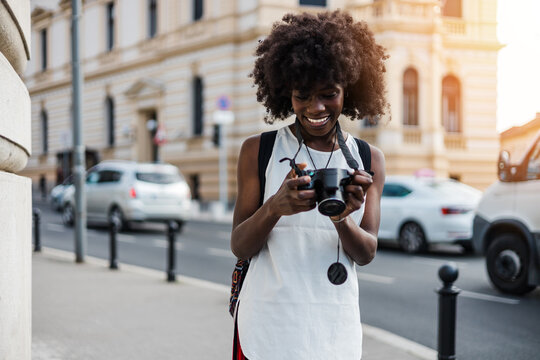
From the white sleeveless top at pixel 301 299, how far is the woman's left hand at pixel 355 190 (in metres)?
0.18

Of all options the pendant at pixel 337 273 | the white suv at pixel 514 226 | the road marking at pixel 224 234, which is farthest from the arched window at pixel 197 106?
the pendant at pixel 337 273

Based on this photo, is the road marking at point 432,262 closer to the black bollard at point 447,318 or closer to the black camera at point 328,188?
the black bollard at point 447,318

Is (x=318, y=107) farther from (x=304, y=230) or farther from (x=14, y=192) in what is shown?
(x=14, y=192)

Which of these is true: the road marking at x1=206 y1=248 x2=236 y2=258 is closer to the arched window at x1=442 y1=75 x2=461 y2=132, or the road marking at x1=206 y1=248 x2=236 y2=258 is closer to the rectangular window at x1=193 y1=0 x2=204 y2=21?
the arched window at x1=442 y1=75 x2=461 y2=132

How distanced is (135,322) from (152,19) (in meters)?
25.8

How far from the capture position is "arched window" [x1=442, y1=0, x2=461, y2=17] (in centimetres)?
2480

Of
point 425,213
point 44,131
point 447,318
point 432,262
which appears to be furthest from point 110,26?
point 447,318

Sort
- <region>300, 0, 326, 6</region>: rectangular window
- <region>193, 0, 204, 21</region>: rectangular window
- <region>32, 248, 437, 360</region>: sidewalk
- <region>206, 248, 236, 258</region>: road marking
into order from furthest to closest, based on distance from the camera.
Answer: <region>193, 0, 204, 21</region>: rectangular window → <region>300, 0, 326, 6</region>: rectangular window → <region>206, 248, 236, 258</region>: road marking → <region>32, 248, 437, 360</region>: sidewalk

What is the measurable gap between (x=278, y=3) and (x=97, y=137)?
46.9 ft

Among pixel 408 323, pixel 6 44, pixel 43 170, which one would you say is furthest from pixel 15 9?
pixel 43 170

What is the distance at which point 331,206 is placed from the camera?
174 cm

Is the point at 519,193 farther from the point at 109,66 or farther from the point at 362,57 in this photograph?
the point at 109,66

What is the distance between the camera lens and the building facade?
2074 cm

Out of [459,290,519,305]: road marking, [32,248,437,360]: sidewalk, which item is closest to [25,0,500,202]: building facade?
[459,290,519,305]: road marking
